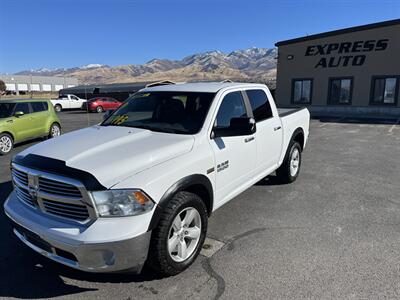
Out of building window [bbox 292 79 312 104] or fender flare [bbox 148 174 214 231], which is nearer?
fender flare [bbox 148 174 214 231]

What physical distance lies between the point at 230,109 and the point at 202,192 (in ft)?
4.04

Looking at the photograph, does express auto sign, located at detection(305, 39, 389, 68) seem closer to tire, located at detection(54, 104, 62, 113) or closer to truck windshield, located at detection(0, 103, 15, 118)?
truck windshield, located at detection(0, 103, 15, 118)

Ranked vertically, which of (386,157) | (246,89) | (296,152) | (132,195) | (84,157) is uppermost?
(246,89)

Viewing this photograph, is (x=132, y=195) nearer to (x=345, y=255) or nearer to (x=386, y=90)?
(x=345, y=255)

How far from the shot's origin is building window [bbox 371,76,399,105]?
19.5 m

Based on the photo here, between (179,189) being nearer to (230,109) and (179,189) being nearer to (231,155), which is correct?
(231,155)

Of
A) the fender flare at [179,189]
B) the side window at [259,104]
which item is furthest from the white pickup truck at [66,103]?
the fender flare at [179,189]

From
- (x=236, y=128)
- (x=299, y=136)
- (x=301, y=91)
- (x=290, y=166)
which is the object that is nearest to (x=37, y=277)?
(x=236, y=128)

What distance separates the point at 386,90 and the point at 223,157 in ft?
65.5

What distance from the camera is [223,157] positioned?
12.3ft

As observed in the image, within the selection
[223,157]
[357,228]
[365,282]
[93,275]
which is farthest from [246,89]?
[93,275]

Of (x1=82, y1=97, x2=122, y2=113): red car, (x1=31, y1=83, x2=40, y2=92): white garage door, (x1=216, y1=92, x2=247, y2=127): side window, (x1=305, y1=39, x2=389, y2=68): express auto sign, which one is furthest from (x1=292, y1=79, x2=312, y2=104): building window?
(x1=31, y1=83, x2=40, y2=92): white garage door

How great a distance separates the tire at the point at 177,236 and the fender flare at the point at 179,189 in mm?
78

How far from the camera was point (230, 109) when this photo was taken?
4164 millimetres
